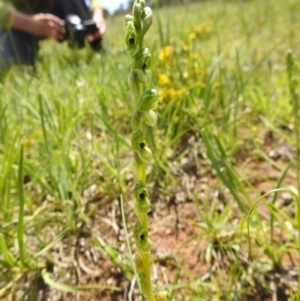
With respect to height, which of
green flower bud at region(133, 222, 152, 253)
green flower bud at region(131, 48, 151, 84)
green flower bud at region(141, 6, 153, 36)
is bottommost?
green flower bud at region(133, 222, 152, 253)

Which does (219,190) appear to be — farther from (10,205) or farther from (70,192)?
(10,205)

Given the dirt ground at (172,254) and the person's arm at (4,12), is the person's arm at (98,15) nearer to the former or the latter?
the person's arm at (4,12)

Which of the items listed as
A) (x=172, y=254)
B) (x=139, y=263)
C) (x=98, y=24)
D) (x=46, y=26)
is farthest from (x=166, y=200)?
(x=98, y=24)

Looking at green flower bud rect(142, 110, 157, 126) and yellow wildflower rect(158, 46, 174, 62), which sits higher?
yellow wildflower rect(158, 46, 174, 62)

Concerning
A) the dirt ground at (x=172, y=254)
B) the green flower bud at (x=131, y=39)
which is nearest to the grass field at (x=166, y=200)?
the dirt ground at (x=172, y=254)

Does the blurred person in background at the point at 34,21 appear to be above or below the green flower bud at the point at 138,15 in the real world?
above

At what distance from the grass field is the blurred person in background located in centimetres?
157

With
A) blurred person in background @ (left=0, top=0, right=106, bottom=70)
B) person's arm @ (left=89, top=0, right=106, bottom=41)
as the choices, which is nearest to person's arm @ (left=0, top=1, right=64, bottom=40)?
blurred person in background @ (left=0, top=0, right=106, bottom=70)

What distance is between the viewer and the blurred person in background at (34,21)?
9.50ft

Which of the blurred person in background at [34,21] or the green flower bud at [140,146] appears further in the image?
the blurred person in background at [34,21]

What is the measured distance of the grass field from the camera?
0.77 m

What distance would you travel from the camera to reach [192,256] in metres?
0.85

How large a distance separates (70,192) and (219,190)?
16.6 inches

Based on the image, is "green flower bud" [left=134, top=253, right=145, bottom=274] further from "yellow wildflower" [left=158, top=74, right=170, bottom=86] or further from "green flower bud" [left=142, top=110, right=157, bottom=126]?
"yellow wildflower" [left=158, top=74, right=170, bottom=86]
